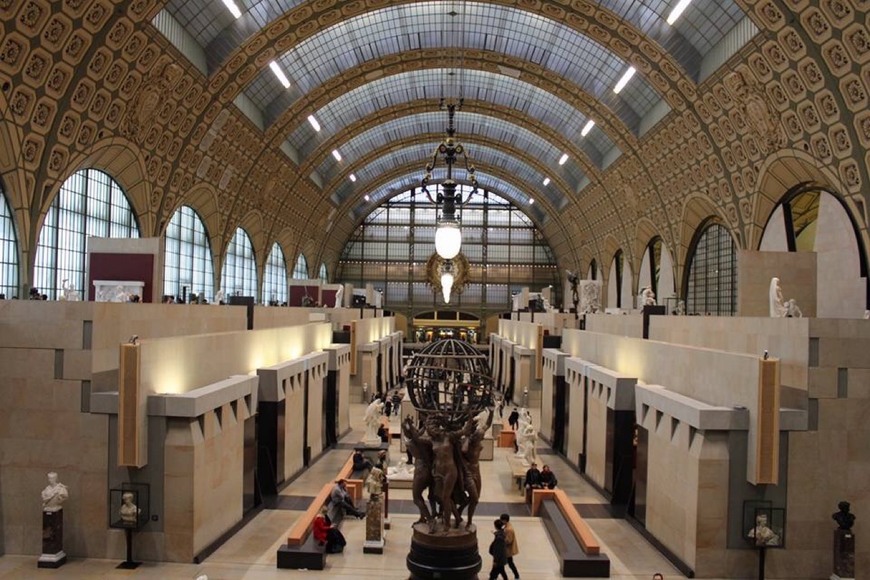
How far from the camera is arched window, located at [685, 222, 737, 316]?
32.5 m

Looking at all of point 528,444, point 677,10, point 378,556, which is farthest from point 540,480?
point 677,10

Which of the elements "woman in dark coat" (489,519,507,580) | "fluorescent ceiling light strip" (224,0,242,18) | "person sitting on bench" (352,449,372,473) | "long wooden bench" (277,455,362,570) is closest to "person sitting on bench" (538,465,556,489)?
"person sitting on bench" (352,449,372,473)

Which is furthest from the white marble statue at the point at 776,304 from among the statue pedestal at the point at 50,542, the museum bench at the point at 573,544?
the statue pedestal at the point at 50,542

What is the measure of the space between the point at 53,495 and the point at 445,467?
21.8ft

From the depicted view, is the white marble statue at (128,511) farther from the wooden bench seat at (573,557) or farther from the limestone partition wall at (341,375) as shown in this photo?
the limestone partition wall at (341,375)

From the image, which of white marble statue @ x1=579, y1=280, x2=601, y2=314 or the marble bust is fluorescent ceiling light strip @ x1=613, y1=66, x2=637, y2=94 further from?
the marble bust

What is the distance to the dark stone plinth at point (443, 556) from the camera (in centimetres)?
938

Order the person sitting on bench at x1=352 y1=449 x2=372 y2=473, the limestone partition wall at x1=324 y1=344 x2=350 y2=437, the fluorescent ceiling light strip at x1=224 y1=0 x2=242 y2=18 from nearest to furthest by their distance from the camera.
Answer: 1. the person sitting on bench at x1=352 y1=449 x2=372 y2=473
2. the limestone partition wall at x1=324 y1=344 x2=350 y2=437
3. the fluorescent ceiling light strip at x1=224 y1=0 x2=242 y2=18

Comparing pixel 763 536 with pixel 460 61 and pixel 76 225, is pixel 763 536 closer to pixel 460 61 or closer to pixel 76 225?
pixel 76 225

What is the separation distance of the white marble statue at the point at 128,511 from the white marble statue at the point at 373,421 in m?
10.5

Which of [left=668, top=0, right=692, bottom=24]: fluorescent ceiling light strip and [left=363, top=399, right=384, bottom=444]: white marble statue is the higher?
[left=668, top=0, right=692, bottom=24]: fluorescent ceiling light strip

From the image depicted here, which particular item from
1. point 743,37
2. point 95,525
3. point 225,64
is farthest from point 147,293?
point 743,37

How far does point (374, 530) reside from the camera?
14125 millimetres

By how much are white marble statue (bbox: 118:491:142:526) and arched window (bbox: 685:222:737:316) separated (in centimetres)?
2645
